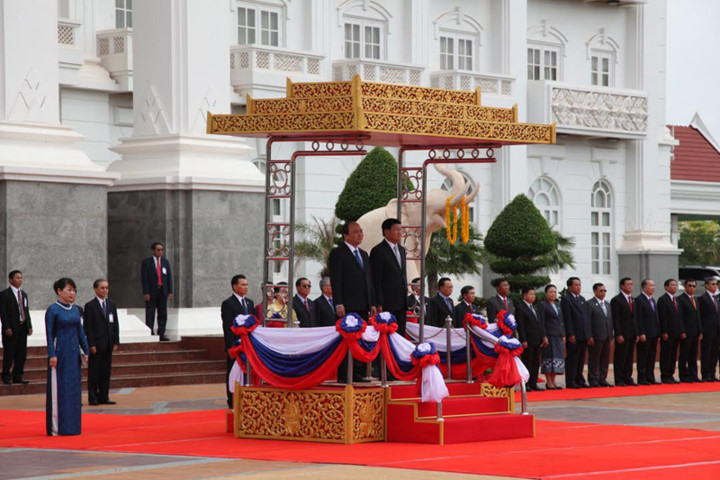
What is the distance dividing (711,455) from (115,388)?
9422 millimetres

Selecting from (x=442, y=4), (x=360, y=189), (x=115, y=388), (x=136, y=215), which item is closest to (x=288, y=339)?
(x=115, y=388)

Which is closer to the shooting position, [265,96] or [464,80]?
[265,96]

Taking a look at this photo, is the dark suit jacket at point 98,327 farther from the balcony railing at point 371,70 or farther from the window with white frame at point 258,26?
the balcony railing at point 371,70

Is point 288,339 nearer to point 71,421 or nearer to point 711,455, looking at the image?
point 71,421

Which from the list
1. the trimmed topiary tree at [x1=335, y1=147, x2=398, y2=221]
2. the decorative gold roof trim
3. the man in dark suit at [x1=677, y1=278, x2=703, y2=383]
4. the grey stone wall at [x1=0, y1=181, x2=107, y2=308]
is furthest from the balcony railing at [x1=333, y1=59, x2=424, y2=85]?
the decorative gold roof trim

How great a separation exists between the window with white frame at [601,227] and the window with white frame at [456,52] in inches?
201

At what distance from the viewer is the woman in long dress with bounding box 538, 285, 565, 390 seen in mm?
18891

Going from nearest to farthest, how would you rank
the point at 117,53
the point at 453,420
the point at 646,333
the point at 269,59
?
1. the point at 453,420
2. the point at 646,333
3. the point at 117,53
4. the point at 269,59

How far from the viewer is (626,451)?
1140 centimetres

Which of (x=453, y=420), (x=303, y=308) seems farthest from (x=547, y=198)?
(x=453, y=420)

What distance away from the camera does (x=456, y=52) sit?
109ft

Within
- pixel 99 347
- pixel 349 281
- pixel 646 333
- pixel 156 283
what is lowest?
pixel 646 333

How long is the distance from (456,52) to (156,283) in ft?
47.1

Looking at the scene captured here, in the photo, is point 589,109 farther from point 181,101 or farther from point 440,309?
point 440,309
